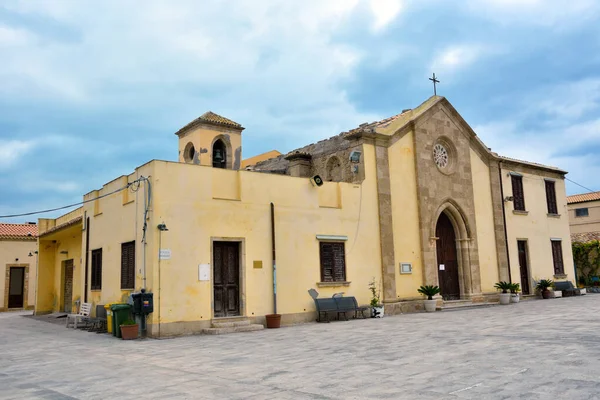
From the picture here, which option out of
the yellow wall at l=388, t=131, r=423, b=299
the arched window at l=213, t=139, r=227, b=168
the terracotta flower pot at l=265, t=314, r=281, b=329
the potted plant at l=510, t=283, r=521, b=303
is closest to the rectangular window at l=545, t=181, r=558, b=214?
the potted plant at l=510, t=283, r=521, b=303

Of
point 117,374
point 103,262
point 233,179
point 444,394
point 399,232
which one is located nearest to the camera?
point 444,394

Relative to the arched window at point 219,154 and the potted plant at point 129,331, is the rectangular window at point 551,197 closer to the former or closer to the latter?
the arched window at point 219,154

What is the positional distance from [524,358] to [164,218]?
29.6 feet

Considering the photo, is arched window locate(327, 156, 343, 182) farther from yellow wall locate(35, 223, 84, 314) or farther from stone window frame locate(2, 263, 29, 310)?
stone window frame locate(2, 263, 29, 310)

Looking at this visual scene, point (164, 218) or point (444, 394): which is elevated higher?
point (164, 218)

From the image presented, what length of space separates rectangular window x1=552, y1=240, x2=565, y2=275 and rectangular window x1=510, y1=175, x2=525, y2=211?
3106mm

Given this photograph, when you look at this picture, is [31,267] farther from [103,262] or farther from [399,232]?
[399,232]

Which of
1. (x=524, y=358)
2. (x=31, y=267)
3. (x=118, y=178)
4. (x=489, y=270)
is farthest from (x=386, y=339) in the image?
(x=31, y=267)

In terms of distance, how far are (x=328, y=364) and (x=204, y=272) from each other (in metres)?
6.39

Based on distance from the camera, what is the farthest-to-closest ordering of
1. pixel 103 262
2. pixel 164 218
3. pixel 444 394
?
pixel 103 262
pixel 164 218
pixel 444 394

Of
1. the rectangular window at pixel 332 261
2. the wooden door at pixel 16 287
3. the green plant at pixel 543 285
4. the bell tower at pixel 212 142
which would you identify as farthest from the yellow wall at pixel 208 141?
the wooden door at pixel 16 287

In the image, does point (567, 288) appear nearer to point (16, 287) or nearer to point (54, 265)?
point (54, 265)

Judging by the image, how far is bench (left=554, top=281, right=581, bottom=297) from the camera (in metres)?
24.3

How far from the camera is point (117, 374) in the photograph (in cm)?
789
